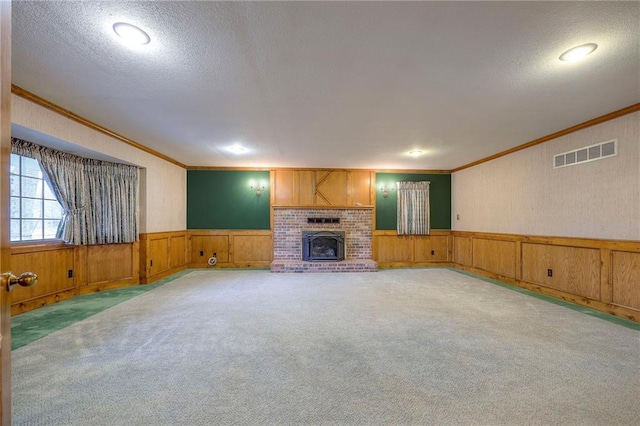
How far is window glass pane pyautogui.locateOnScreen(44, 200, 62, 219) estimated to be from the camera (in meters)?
3.95

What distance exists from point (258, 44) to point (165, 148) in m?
3.86

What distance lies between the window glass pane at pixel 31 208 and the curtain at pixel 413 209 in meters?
6.76

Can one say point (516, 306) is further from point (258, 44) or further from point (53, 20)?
point (53, 20)

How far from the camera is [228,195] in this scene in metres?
6.84

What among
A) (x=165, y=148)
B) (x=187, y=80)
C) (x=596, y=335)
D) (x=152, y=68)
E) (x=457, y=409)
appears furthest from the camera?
(x=165, y=148)

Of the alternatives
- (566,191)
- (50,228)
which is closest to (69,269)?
(50,228)

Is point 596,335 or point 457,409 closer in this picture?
point 457,409

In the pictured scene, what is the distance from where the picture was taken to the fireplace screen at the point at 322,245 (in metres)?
6.66

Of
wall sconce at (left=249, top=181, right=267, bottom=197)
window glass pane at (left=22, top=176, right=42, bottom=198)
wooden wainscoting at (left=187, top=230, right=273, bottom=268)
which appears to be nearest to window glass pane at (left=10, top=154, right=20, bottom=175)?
window glass pane at (left=22, top=176, right=42, bottom=198)

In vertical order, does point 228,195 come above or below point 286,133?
below

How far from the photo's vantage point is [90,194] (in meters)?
4.42

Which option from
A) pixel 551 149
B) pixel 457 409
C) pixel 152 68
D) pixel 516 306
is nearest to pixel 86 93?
pixel 152 68

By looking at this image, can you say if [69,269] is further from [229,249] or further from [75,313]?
[229,249]

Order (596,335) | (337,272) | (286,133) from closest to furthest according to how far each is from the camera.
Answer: (596,335) → (286,133) → (337,272)
